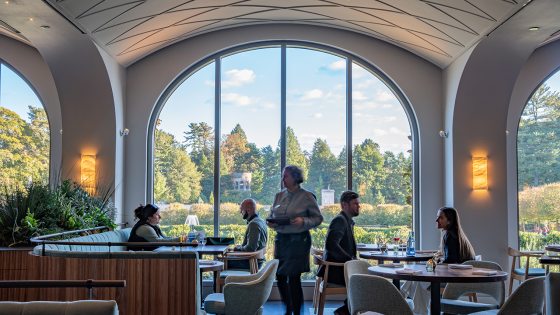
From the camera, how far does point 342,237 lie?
6.48m

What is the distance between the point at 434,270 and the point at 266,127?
16.0 feet

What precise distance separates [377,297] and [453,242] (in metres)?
1.88

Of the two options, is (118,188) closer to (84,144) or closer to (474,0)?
(84,144)

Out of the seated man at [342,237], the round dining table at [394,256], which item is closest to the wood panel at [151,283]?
the seated man at [342,237]

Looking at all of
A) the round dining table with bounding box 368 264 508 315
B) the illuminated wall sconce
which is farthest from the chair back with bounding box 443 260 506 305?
the illuminated wall sconce

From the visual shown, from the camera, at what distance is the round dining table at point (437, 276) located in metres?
5.07

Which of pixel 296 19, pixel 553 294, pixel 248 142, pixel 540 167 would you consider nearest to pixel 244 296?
pixel 553 294

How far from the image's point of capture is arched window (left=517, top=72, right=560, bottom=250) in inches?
390

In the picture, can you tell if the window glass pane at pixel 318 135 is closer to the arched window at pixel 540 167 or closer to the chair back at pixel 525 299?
the arched window at pixel 540 167

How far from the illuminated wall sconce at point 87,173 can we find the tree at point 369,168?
154 inches

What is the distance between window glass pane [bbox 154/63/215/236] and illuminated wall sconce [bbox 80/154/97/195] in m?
1.08

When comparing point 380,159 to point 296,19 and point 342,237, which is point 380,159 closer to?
point 296,19

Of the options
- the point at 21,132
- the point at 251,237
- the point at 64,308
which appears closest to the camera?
the point at 64,308

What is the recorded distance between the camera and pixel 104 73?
8797 mm
